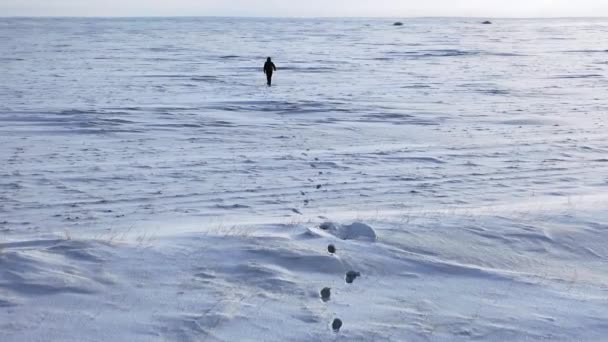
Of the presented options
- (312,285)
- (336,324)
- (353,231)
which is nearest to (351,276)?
(312,285)

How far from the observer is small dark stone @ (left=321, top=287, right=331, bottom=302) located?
5.74 m

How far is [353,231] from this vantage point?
7.47 meters

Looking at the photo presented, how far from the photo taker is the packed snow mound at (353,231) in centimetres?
732

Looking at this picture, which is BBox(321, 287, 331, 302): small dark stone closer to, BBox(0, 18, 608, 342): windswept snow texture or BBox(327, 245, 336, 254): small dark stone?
BBox(0, 18, 608, 342): windswept snow texture

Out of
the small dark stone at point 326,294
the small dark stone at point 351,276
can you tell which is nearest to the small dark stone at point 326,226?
the small dark stone at point 351,276

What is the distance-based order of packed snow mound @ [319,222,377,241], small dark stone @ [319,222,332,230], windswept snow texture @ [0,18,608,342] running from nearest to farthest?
windswept snow texture @ [0,18,608,342], packed snow mound @ [319,222,377,241], small dark stone @ [319,222,332,230]

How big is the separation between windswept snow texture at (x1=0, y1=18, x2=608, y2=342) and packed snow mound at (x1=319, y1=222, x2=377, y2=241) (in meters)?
0.03

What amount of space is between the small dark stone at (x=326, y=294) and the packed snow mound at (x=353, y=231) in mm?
1401

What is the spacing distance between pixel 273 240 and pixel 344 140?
837 cm

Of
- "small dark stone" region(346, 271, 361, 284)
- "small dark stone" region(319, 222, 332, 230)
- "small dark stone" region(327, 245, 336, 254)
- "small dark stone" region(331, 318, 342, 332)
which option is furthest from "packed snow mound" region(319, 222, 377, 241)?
"small dark stone" region(331, 318, 342, 332)

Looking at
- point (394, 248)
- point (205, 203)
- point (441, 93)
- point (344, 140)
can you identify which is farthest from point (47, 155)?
point (441, 93)

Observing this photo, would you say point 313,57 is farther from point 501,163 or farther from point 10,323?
point 10,323

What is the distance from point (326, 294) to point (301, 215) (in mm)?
3462

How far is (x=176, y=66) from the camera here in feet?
114
